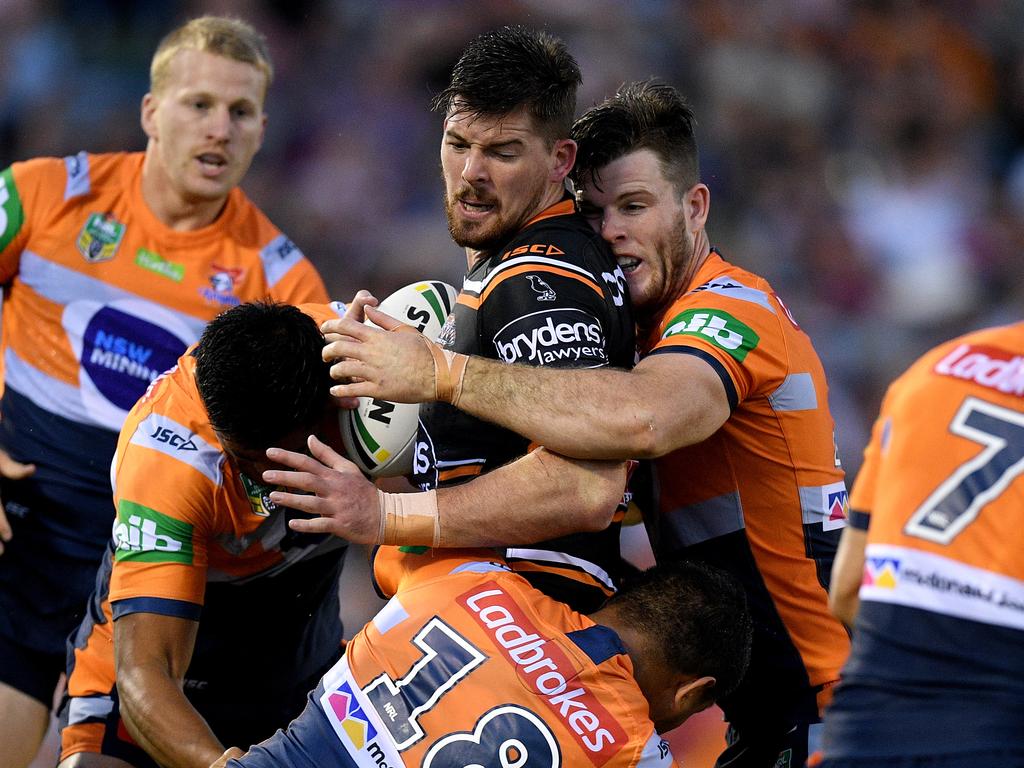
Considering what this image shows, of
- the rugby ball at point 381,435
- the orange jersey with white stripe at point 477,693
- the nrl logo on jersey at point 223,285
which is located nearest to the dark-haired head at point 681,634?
the orange jersey with white stripe at point 477,693

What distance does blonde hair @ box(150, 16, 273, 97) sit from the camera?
19.8 ft

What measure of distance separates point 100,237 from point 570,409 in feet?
9.52

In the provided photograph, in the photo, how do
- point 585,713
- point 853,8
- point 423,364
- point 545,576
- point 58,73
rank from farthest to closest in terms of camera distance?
1. point 853,8
2. point 58,73
3. point 545,576
4. point 423,364
5. point 585,713

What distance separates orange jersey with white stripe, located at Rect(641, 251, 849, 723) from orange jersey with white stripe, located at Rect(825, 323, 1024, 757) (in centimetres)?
128

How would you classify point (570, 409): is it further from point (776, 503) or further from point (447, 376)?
point (776, 503)

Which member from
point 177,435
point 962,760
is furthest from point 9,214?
point 962,760

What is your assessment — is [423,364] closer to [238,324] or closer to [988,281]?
[238,324]

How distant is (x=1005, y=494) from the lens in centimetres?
285

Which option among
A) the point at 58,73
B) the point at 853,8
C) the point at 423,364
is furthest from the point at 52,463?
the point at 853,8

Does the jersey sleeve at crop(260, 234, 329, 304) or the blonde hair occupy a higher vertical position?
the blonde hair

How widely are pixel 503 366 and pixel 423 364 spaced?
231 millimetres

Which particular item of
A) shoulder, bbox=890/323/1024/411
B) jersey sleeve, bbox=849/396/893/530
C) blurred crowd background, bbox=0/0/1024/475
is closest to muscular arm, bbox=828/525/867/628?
jersey sleeve, bbox=849/396/893/530

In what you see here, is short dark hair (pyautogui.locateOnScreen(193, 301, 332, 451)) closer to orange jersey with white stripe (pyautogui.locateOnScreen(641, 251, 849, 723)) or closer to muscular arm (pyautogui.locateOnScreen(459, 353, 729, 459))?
muscular arm (pyautogui.locateOnScreen(459, 353, 729, 459))

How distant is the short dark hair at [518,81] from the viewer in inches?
168
